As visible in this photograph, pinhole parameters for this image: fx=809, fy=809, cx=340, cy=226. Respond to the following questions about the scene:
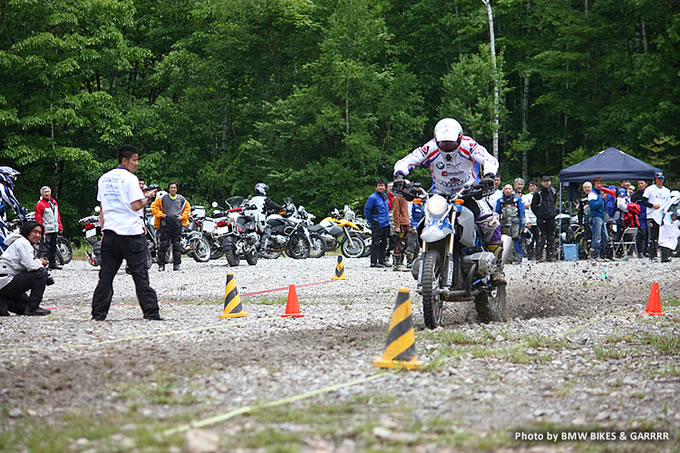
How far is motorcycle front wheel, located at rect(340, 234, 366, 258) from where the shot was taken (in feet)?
80.5

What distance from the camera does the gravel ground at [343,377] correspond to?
4305 mm

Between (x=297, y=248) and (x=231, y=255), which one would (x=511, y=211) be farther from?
(x=231, y=255)

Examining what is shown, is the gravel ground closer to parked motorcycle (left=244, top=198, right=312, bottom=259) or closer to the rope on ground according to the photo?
the rope on ground

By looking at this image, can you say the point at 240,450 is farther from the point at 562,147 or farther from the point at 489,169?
the point at 562,147

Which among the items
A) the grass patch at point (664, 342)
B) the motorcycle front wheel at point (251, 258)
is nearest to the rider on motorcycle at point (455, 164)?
the grass patch at point (664, 342)

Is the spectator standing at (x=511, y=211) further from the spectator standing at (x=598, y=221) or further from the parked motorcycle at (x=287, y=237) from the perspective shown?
the parked motorcycle at (x=287, y=237)

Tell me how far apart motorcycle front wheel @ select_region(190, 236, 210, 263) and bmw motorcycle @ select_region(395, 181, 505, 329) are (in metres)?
13.8

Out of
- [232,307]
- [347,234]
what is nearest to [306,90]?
[347,234]

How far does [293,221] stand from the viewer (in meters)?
23.4

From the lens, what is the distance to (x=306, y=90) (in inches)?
1480

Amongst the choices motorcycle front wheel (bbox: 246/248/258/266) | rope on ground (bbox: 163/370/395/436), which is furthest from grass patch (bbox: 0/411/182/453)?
motorcycle front wheel (bbox: 246/248/258/266)

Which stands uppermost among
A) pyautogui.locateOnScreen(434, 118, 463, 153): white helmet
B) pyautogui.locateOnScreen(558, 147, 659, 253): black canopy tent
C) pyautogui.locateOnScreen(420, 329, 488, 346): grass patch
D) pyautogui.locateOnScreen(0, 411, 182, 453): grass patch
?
pyautogui.locateOnScreen(558, 147, 659, 253): black canopy tent

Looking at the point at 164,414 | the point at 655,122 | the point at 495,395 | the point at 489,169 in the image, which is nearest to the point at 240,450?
the point at 164,414

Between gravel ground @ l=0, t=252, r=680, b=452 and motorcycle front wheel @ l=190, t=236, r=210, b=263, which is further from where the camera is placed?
motorcycle front wheel @ l=190, t=236, r=210, b=263
